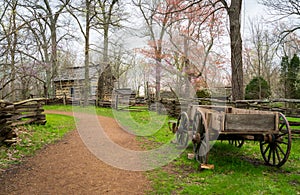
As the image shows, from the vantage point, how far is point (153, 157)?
565 centimetres

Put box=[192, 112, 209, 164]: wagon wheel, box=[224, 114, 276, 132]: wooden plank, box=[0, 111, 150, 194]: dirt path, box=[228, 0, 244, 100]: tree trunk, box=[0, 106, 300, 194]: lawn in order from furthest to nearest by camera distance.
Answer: box=[228, 0, 244, 100]: tree trunk < box=[192, 112, 209, 164]: wagon wheel < box=[224, 114, 276, 132]: wooden plank < box=[0, 111, 150, 194]: dirt path < box=[0, 106, 300, 194]: lawn

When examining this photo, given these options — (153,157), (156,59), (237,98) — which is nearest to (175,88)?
(156,59)

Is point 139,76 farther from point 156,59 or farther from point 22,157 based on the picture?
point 22,157

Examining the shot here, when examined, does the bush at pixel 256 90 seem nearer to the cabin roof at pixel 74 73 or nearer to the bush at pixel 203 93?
the bush at pixel 203 93

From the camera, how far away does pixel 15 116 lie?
8.28 m

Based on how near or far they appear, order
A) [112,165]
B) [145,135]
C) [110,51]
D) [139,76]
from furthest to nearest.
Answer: [139,76], [110,51], [145,135], [112,165]

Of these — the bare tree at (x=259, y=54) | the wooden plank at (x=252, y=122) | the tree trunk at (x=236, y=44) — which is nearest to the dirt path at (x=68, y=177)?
the wooden plank at (x=252, y=122)

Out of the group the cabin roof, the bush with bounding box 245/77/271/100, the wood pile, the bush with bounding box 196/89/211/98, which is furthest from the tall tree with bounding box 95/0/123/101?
the bush with bounding box 245/77/271/100

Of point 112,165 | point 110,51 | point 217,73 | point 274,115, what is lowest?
point 112,165

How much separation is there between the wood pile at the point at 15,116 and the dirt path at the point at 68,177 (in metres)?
0.98

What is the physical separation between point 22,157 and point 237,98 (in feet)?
23.3

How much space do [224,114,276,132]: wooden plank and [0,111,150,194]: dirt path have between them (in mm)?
1897

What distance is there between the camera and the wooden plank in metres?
4.38

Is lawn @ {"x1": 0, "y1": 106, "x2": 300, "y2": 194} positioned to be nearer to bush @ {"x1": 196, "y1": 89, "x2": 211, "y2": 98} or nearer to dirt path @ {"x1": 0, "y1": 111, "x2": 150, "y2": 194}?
dirt path @ {"x1": 0, "y1": 111, "x2": 150, "y2": 194}
